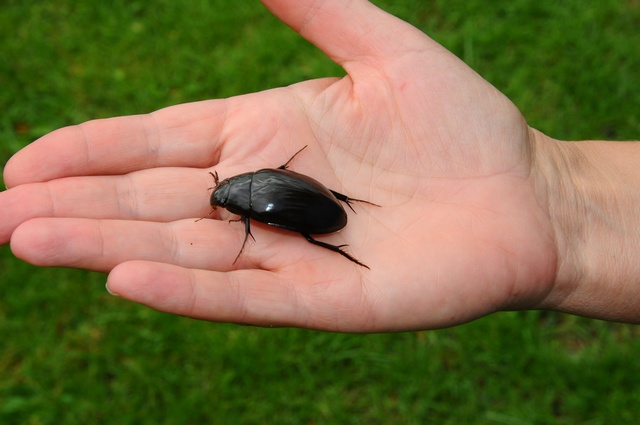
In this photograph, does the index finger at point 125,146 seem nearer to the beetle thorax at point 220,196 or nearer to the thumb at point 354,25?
the beetle thorax at point 220,196

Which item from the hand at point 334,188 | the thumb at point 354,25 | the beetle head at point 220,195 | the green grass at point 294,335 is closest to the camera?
the hand at point 334,188

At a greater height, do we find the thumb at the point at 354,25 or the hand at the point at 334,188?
the thumb at the point at 354,25

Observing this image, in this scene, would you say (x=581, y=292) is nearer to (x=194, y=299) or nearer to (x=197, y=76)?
(x=194, y=299)

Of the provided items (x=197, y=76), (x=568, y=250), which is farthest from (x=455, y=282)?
(x=197, y=76)

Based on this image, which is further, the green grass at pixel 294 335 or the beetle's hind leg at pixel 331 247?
the green grass at pixel 294 335

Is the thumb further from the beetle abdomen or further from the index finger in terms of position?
the beetle abdomen

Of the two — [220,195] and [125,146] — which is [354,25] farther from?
[125,146]

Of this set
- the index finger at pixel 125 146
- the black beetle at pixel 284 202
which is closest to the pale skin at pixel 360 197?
the index finger at pixel 125 146
